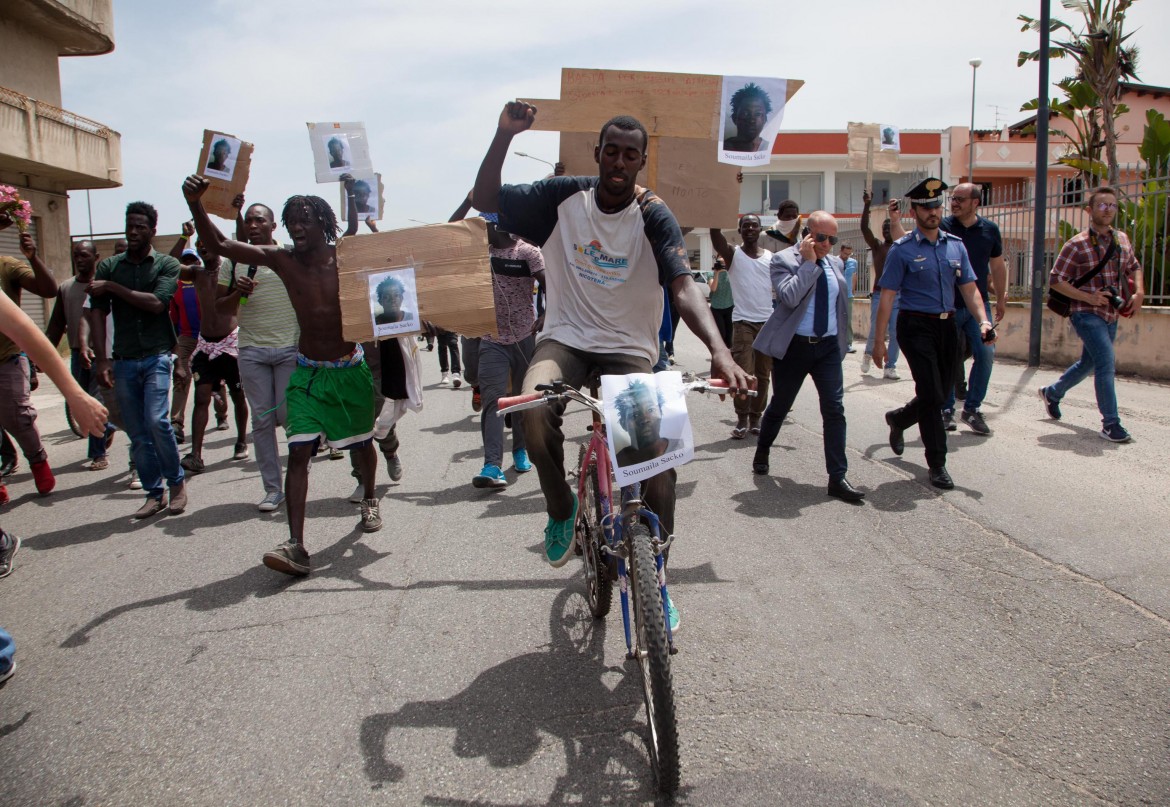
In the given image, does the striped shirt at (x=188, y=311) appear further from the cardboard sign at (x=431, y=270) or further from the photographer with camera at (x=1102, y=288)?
the photographer with camera at (x=1102, y=288)

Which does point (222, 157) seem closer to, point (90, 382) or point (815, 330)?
point (90, 382)

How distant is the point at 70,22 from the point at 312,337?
69.2 feet

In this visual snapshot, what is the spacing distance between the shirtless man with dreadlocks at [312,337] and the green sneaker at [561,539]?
5.70ft

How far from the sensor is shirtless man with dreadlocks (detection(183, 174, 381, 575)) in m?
4.98

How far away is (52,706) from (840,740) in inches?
117

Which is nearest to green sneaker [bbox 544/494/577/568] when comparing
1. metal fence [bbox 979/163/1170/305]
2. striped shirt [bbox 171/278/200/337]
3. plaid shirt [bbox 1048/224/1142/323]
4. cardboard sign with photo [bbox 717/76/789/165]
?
cardboard sign with photo [bbox 717/76/789/165]

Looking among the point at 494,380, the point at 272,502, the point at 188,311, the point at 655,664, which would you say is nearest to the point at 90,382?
the point at 188,311

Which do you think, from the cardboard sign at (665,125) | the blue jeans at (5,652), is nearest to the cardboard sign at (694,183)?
the cardboard sign at (665,125)

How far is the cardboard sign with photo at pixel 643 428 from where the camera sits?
301cm

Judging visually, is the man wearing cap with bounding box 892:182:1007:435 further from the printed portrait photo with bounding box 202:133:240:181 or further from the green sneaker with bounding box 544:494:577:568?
the printed portrait photo with bounding box 202:133:240:181

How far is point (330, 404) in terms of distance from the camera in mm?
5129

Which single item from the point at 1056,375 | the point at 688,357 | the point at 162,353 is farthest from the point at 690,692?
the point at 688,357

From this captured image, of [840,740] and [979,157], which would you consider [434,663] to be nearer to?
[840,740]

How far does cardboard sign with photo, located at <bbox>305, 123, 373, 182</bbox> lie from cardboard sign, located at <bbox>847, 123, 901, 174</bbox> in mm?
5494
